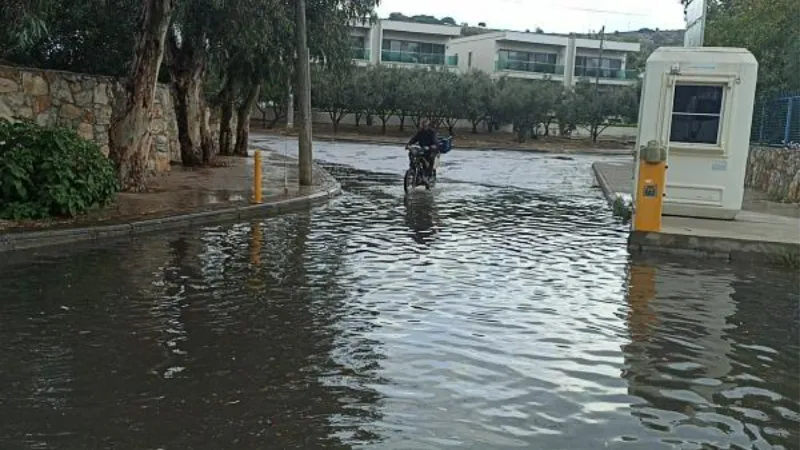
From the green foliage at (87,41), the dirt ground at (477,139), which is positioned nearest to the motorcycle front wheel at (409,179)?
the green foliage at (87,41)

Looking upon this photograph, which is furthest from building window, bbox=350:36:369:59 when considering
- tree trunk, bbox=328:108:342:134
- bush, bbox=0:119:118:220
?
bush, bbox=0:119:118:220

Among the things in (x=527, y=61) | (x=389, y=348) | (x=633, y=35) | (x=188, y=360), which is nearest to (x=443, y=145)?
(x=389, y=348)

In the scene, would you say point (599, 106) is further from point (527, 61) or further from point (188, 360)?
point (188, 360)

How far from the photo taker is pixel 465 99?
6303 centimetres

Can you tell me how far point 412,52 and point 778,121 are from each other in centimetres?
5840

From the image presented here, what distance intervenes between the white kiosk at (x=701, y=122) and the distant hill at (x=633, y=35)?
28.2m

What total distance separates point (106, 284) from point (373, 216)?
23.8ft

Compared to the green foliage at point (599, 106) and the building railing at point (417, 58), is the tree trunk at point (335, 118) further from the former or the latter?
the green foliage at point (599, 106)

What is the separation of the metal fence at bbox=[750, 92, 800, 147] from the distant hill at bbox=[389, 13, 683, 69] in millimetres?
15511

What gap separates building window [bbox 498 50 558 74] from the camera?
251 feet

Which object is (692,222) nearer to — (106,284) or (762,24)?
(106,284)

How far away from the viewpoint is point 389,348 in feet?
21.5

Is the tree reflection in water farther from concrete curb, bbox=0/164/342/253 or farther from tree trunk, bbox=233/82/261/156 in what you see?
tree trunk, bbox=233/82/261/156

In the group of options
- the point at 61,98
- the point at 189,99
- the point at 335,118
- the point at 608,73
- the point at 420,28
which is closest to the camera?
the point at 61,98
